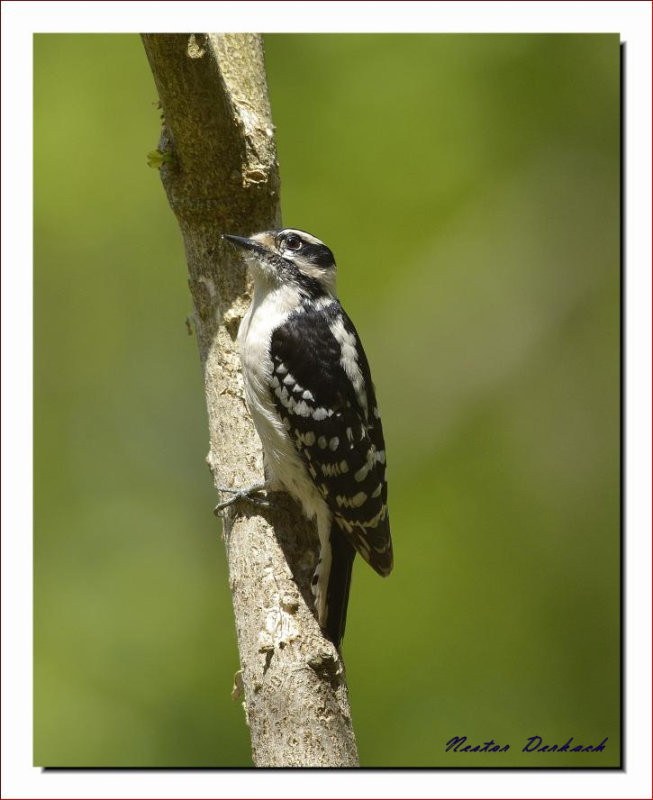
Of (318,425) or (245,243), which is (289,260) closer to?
(245,243)

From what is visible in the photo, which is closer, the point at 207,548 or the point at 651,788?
the point at 651,788

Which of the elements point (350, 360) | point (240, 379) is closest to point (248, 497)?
point (240, 379)

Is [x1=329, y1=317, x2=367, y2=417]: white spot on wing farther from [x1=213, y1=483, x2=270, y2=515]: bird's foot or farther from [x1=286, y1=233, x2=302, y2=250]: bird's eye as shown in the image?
[x1=213, y1=483, x2=270, y2=515]: bird's foot

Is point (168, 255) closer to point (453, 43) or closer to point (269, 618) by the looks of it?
point (453, 43)

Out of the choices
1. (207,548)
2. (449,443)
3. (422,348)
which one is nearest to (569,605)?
(449,443)

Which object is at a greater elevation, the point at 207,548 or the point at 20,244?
the point at 20,244

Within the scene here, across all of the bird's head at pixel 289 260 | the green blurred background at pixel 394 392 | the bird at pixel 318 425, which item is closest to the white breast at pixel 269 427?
the bird at pixel 318 425
